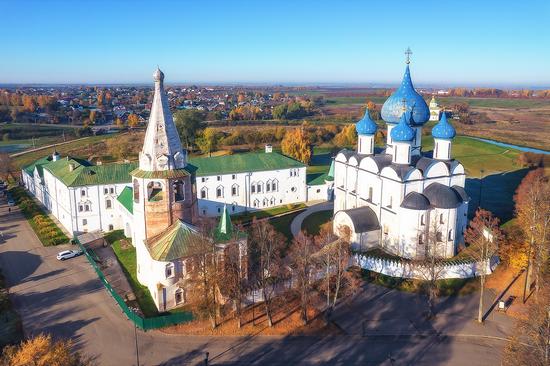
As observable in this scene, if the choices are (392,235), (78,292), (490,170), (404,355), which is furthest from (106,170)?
(490,170)

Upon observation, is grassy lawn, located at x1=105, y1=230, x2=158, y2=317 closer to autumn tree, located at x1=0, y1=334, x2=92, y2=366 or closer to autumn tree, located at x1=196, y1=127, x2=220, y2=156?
autumn tree, located at x1=0, y1=334, x2=92, y2=366

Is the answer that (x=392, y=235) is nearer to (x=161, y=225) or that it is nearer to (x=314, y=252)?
(x=314, y=252)

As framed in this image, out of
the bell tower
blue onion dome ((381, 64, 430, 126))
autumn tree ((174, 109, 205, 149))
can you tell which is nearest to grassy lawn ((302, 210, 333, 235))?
Answer: blue onion dome ((381, 64, 430, 126))

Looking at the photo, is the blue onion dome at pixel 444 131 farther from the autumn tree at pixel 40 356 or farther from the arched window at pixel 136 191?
the autumn tree at pixel 40 356

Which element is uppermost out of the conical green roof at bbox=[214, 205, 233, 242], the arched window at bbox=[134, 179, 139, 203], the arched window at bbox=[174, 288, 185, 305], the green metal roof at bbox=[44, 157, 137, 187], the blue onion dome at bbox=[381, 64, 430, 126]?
the blue onion dome at bbox=[381, 64, 430, 126]

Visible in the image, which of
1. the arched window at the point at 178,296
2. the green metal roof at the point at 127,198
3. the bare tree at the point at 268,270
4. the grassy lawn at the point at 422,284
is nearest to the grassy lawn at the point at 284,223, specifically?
the grassy lawn at the point at 422,284
